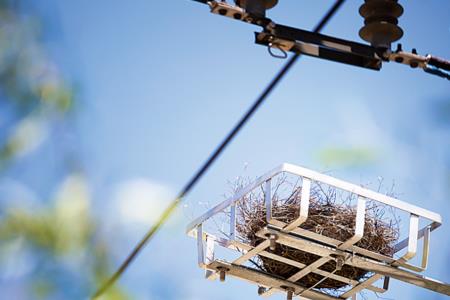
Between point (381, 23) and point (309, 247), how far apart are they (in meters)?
2.40

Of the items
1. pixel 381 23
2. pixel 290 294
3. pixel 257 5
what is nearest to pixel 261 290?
pixel 290 294

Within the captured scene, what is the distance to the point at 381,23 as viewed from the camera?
373 inches

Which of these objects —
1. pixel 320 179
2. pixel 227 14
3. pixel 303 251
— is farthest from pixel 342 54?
pixel 303 251

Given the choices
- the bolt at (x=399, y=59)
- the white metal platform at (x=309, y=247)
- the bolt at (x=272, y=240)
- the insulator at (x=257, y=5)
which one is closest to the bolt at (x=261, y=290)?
the white metal platform at (x=309, y=247)

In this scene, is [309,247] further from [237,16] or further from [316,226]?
[237,16]

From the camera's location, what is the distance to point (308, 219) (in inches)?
451

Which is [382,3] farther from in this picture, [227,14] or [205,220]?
[205,220]

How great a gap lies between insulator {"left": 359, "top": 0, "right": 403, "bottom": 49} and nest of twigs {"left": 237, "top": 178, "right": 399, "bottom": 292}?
2157mm

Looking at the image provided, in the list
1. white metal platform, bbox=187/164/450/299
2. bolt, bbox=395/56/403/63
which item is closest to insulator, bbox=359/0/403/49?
bolt, bbox=395/56/403/63

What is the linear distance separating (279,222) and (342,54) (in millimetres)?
2169

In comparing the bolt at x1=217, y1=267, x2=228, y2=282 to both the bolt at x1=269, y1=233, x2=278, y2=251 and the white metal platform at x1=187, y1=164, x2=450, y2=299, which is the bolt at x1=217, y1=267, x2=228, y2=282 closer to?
the white metal platform at x1=187, y1=164, x2=450, y2=299

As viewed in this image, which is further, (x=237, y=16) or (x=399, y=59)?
(x=399, y=59)

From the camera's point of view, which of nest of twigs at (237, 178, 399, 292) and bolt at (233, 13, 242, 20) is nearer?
bolt at (233, 13, 242, 20)

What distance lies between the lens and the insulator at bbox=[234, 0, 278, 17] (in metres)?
8.88
